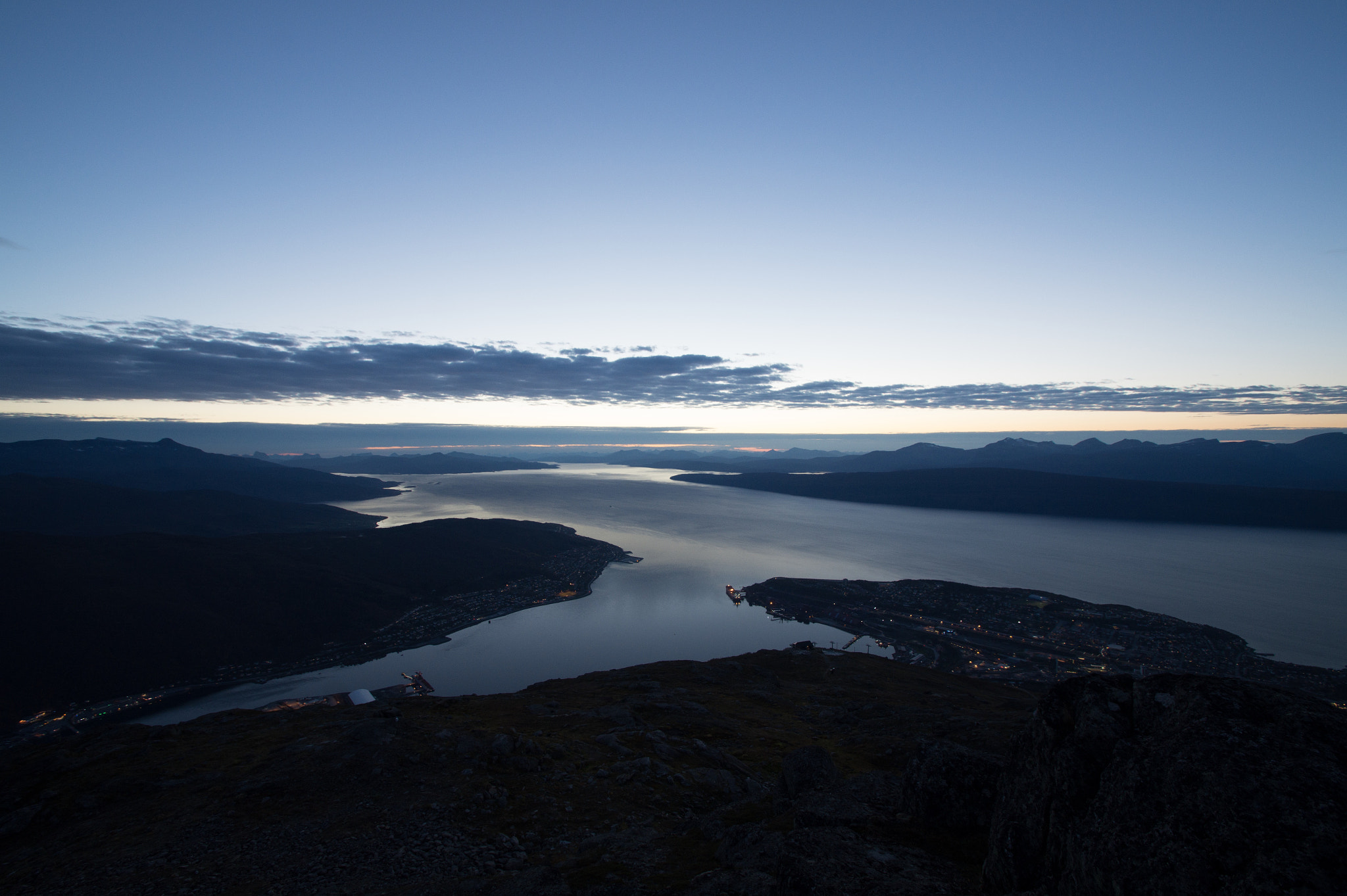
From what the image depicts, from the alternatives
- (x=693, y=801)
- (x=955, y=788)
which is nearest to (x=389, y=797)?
(x=693, y=801)

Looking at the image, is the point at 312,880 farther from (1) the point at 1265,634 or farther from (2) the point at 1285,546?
(2) the point at 1285,546

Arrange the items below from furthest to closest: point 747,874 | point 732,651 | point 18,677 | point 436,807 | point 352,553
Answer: point 352,553, point 732,651, point 18,677, point 436,807, point 747,874

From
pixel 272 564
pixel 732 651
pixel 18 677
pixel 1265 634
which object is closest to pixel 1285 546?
pixel 1265 634

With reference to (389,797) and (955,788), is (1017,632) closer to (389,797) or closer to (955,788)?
(955,788)

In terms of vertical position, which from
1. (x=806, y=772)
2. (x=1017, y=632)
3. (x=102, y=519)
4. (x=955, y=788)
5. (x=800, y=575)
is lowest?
(x=800, y=575)

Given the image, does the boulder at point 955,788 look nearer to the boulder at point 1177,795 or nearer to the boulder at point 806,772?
the boulder at point 1177,795

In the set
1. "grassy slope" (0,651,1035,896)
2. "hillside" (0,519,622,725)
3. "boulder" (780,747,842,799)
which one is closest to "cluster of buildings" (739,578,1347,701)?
"grassy slope" (0,651,1035,896)
